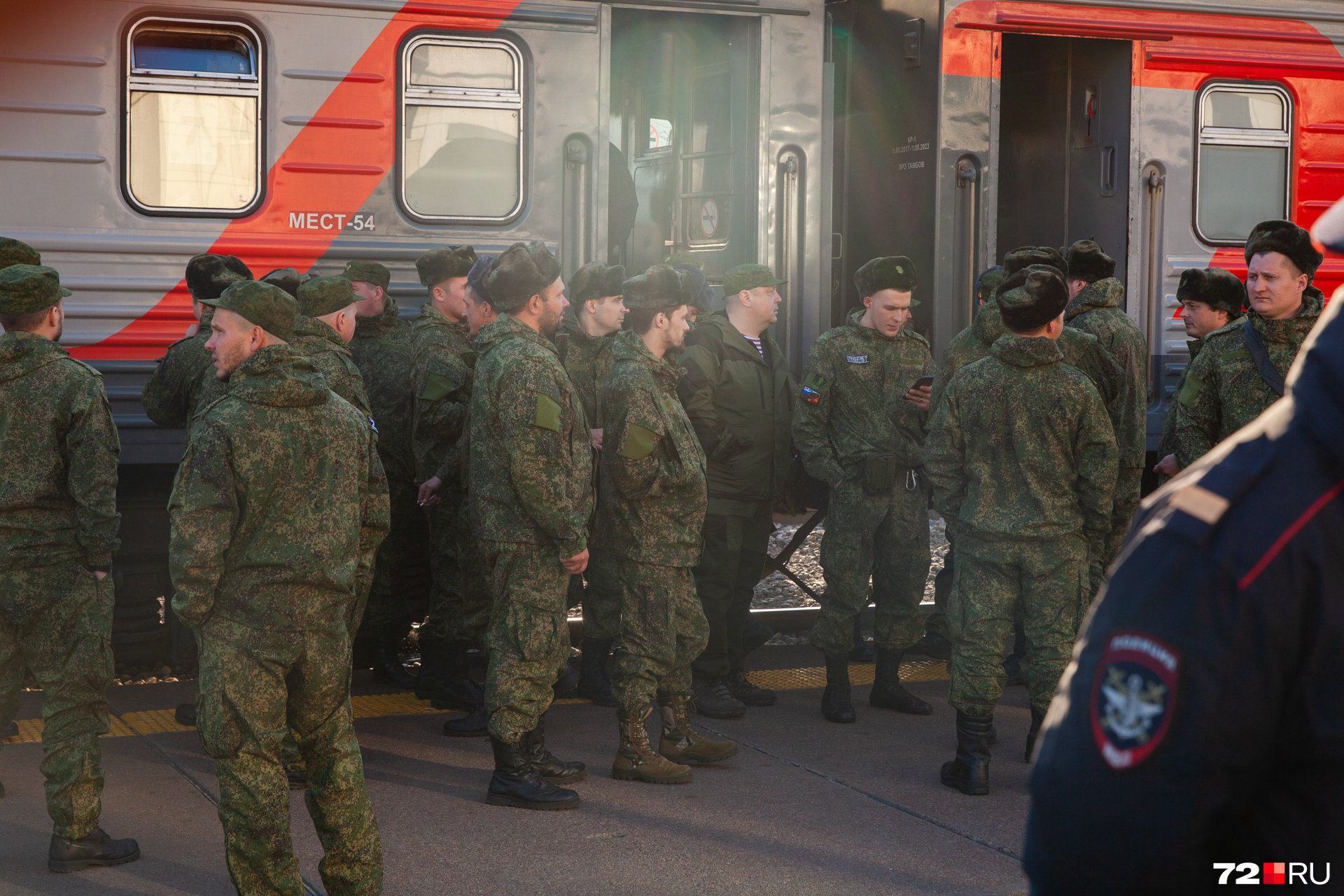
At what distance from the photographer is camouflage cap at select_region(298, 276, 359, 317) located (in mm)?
4785

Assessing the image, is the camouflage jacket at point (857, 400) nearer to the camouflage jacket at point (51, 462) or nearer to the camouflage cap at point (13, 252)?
the camouflage jacket at point (51, 462)

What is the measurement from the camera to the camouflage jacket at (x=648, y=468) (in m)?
4.53

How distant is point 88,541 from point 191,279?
157cm

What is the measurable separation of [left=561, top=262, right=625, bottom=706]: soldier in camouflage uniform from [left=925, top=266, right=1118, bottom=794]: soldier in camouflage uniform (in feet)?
5.08

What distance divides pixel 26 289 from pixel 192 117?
173cm

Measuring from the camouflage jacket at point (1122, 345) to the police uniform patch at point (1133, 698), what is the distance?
4.46 meters

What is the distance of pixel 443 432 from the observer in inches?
211

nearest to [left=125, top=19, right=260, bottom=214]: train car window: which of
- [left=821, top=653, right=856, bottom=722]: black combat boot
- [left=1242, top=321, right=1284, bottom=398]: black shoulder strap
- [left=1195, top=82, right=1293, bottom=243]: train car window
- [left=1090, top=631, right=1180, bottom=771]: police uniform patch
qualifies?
[left=821, top=653, right=856, bottom=722]: black combat boot

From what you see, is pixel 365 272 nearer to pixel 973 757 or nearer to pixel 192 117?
pixel 192 117

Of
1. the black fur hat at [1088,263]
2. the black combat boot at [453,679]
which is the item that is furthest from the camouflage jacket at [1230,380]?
the black combat boot at [453,679]

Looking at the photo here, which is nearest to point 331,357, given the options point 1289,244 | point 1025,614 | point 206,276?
point 206,276

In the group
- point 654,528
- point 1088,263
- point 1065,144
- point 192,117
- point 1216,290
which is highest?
point 1065,144

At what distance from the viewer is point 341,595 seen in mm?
3270

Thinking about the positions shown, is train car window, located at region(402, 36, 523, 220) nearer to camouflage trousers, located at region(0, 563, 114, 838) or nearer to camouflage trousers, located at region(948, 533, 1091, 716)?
camouflage trousers, located at region(0, 563, 114, 838)
